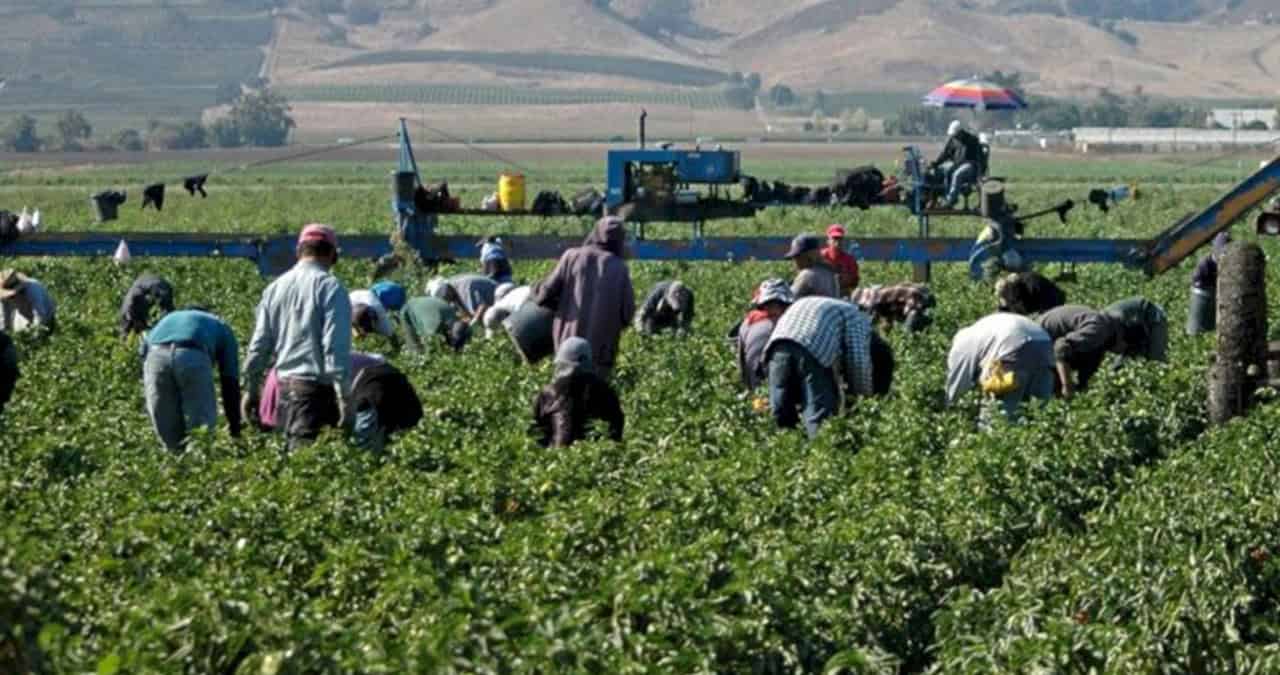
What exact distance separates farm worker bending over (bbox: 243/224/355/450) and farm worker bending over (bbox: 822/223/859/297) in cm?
719

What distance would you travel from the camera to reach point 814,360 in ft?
51.8

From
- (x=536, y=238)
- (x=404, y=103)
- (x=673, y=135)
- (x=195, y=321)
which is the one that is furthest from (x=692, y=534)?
(x=404, y=103)

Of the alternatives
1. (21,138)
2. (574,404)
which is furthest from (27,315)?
(21,138)

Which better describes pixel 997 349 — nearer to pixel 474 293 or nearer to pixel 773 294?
pixel 773 294

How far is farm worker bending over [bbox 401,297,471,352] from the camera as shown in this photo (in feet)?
70.7

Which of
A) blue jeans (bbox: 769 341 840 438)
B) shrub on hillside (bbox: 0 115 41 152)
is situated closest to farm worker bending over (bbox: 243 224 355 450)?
blue jeans (bbox: 769 341 840 438)

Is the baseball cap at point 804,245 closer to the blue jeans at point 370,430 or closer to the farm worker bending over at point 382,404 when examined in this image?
the farm worker bending over at point 382,404

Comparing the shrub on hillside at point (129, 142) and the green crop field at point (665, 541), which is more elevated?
the green crop field at point (665, 541)

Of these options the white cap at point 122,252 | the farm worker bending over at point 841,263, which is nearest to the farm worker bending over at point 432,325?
the farm worker bending over at point 841,263

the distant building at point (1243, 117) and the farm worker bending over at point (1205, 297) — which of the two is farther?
the distant building at point (1243, 117)

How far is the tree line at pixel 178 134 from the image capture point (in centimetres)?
14262

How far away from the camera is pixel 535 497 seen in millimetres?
12180

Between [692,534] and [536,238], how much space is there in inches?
655

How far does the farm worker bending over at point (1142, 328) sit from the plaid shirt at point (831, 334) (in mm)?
2970
